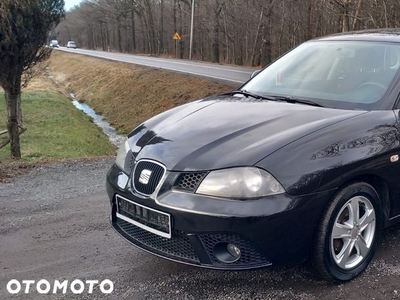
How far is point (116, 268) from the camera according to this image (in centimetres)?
354

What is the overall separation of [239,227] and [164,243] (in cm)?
61

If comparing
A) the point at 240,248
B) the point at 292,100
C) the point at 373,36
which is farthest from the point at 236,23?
the point at 240,248

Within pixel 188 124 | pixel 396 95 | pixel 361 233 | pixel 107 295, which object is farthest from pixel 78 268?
pixel 396 95

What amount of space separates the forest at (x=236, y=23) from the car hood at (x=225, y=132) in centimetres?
858

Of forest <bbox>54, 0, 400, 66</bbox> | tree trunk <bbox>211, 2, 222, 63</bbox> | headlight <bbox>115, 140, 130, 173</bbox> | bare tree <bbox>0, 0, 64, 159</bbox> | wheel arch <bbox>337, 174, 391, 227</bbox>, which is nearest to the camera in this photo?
wheel arch <bbox>337, 174, 391, 227</bbox>

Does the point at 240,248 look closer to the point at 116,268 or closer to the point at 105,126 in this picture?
the point at 116,268

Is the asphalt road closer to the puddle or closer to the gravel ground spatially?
the puddle

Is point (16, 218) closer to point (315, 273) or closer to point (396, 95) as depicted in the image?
point (315, 273)

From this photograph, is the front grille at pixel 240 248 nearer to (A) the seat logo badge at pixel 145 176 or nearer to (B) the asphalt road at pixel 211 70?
(A) the seat logo badge at pixel 145 176

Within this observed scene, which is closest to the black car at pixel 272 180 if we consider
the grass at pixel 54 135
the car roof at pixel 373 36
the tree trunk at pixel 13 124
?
the car roof at pixel 373 36

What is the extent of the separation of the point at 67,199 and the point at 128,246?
1.65 metres

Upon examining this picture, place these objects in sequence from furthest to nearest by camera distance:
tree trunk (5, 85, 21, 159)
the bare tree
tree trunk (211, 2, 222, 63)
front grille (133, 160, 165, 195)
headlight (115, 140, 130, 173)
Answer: tree trunk (211, 2, 222, 63) → tree trunk (5, 85, 21, 159) → the bare tree → headlight (115, 140, 130, 173) → front grille (133, 160, 165, 195)

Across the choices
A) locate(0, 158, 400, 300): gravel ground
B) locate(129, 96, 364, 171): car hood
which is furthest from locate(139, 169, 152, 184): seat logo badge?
locate(0, 158, 400, 300): gravel ground

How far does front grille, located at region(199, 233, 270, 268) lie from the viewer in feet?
9.35
